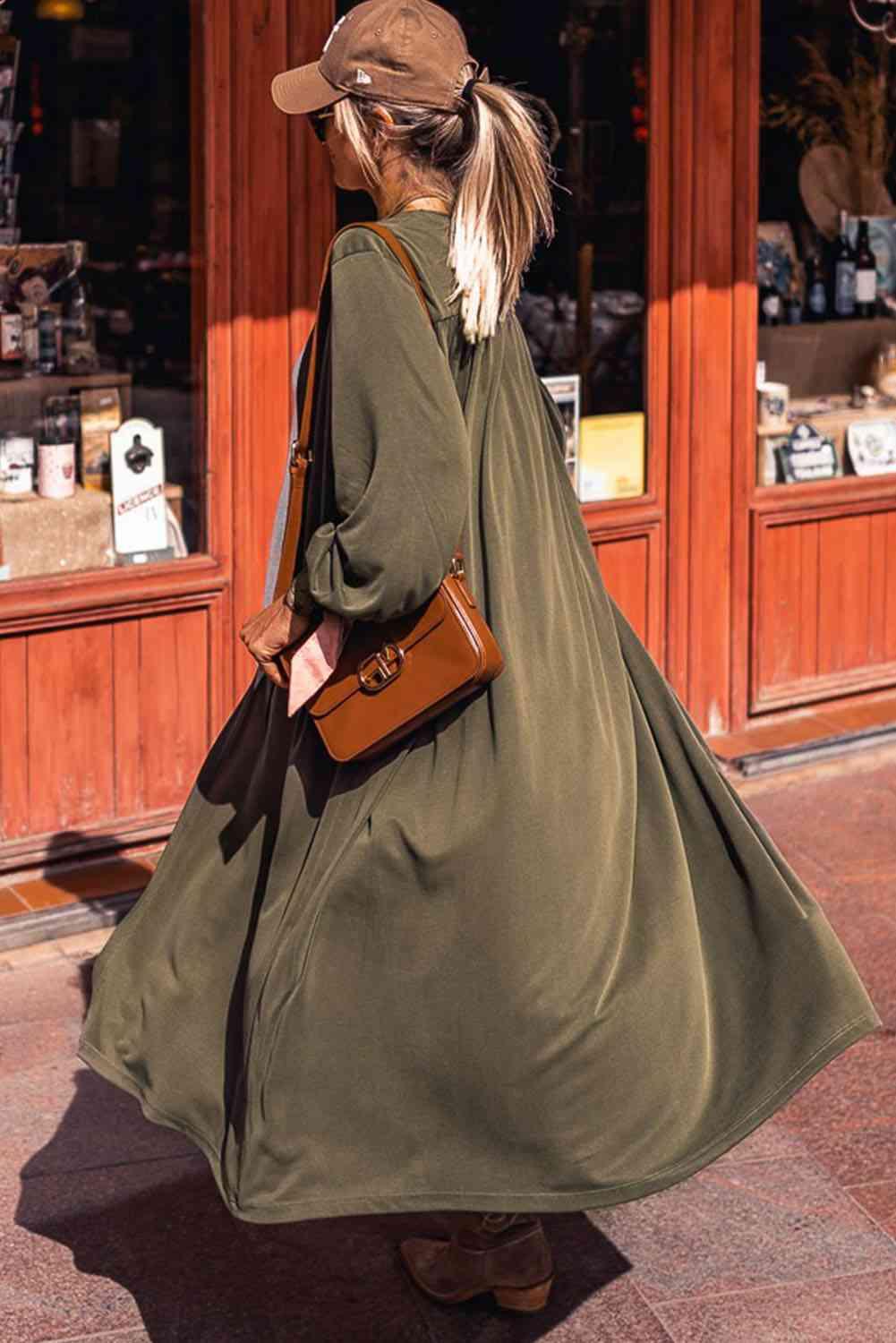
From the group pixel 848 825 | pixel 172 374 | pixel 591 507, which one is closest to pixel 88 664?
pixel 172 374

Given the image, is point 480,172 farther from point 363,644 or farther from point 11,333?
point 11,333

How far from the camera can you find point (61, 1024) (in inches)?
188

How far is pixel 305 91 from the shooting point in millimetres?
3230

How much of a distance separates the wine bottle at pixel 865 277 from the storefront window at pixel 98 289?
2487 millimetres

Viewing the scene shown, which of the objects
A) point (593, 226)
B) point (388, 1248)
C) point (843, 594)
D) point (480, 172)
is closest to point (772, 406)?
point (843, 594)

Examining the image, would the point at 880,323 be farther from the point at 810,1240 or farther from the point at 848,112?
the point at 810,1240

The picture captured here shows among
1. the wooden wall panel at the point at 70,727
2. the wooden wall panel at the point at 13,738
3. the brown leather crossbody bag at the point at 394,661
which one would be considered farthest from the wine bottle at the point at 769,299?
the brown leather crossbody bag at the point at 394,661

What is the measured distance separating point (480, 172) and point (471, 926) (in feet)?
3.59

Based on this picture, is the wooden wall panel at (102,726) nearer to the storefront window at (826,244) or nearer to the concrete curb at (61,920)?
the concrete curb at (61,920)

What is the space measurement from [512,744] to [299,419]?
0.58 metres

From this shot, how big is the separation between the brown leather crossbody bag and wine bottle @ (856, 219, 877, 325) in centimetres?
420

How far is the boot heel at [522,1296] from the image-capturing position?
140 inches

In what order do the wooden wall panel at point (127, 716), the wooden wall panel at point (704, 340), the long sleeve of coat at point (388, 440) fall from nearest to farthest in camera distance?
the long sleeve of coat at point (388, 440) < the wooden wall panel at point (127, 716) < the wooden wall panel at point (704, 340)

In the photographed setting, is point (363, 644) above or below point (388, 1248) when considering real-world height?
above
